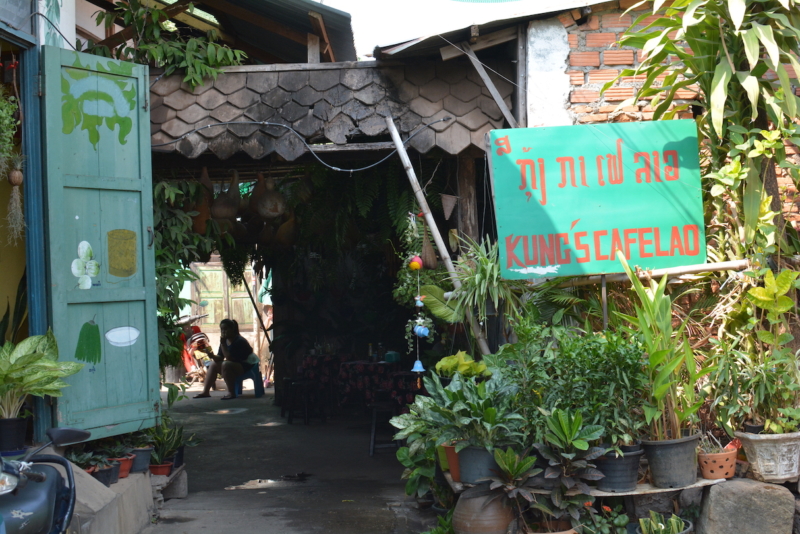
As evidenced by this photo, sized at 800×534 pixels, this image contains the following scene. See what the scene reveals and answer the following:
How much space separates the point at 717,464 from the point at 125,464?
388 cm

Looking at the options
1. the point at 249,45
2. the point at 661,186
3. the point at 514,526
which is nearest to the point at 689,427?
the point at 514,526

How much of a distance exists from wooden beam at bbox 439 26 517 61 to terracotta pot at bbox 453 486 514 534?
309cm

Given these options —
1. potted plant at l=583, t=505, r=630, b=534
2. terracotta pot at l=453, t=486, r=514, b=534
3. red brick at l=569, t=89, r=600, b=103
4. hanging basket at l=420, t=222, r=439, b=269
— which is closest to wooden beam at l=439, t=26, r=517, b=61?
red brick at l=569, t=89, r=600, b=103

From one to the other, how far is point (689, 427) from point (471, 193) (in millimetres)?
2497

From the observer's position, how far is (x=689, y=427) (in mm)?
4316

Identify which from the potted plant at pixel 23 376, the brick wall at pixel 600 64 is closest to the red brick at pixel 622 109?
the brick wall at pixel 600 64

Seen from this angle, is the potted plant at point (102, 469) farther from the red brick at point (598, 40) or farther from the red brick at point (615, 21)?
the red brick at point (615, 21)

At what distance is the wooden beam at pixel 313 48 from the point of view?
5.95 metres

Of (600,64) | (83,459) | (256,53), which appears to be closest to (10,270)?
(83,459)

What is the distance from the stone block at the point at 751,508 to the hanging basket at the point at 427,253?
100 inches

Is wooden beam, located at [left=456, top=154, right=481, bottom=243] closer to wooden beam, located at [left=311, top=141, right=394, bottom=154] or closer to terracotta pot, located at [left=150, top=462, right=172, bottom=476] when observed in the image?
wooden beam, located at [left=311, top=141, right=394, bottom=154]

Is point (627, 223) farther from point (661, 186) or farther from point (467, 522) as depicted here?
point (467, 522)

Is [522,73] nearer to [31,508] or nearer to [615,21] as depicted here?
[615,21]

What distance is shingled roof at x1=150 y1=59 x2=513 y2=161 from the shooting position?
556cm
